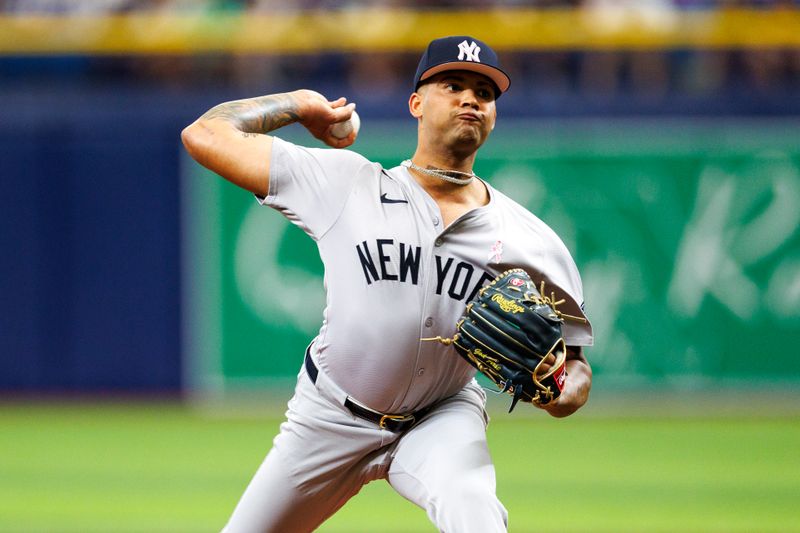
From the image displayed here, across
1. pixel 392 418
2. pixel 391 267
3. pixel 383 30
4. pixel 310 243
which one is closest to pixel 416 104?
pixel 391 267

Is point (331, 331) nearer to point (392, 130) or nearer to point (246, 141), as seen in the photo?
point (246, 141)

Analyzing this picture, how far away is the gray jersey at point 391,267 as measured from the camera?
462 cm

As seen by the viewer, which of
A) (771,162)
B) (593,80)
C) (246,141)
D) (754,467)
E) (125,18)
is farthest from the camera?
(125,18)

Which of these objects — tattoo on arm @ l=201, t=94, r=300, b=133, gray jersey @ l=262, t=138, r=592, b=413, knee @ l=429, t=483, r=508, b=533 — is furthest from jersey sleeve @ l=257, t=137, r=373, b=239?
knee @ l=429, t=483, r=508, b=533

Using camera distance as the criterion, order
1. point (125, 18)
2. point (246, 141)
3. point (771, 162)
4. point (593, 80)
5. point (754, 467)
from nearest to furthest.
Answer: point (246, 141), point (754, 467), point (771, 162), point (593, 80), point (125, 18)

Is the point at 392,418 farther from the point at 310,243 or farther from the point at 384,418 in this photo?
the point at 310,243

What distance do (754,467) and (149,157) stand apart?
7128 millimetres

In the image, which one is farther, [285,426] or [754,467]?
[754,467]

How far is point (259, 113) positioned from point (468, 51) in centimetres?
86

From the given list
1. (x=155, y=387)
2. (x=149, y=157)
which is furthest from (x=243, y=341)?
(x=149, y=157)

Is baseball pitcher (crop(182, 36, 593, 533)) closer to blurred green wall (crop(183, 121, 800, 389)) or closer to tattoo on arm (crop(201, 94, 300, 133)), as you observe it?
tattoo on arm (crop(201, 94, 300, 133))

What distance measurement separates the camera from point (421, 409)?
4828mm

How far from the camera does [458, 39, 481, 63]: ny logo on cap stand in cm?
472

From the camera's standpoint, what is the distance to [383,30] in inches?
530
